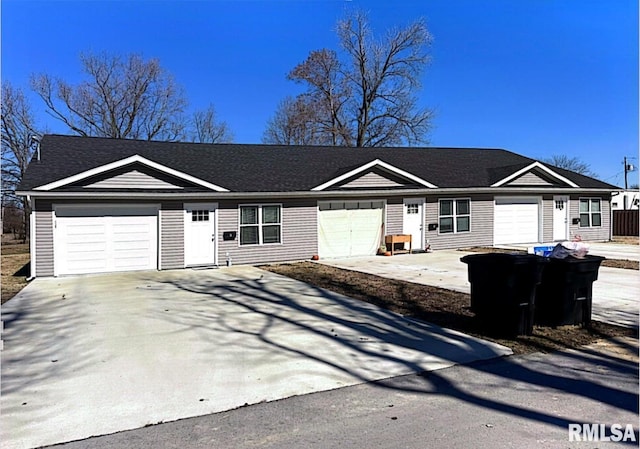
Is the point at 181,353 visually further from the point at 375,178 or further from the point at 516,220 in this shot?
the point at 516,220

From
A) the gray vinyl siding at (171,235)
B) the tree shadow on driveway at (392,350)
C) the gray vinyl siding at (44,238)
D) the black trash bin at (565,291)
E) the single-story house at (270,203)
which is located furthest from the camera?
the gray vinyl siding at (171,235)

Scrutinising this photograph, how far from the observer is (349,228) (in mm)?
16562

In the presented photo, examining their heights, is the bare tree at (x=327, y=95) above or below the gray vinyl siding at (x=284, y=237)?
above

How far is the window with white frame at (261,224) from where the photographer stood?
14.8 meters

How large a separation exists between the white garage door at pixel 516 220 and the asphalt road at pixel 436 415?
14.9 metres

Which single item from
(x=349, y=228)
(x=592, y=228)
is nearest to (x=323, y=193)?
(x=349, y=228)

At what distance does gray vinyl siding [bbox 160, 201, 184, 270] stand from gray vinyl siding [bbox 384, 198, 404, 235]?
7.20m

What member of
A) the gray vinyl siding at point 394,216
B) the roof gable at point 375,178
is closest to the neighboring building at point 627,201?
the roof gable at point 375,178

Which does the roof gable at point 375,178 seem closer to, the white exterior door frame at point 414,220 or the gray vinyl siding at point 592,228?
the white exterior door frame at point 414,220

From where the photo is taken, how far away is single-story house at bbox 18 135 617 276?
1265cm

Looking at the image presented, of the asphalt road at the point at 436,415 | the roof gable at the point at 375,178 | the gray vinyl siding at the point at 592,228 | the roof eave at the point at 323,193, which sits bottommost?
the asphalt road at the point at 436,415

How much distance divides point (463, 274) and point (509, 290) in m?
5.96

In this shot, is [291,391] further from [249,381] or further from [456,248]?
[456,248]

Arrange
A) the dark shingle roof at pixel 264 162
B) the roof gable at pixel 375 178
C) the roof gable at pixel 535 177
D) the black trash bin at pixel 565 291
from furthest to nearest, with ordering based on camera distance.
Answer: the roof gable at pixel 535 177
the roof gable at pixel 375 178
the dark shingle roof at pixel 264 162
the black trash bin at pixel 565 291
